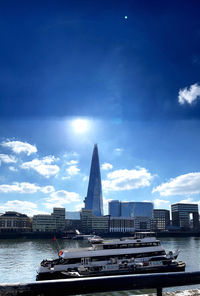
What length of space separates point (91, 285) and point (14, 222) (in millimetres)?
162062

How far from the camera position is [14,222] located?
14938cm

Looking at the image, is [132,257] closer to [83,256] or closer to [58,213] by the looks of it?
[83,256]

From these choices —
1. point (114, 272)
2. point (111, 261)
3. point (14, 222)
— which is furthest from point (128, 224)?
point (114, 272)

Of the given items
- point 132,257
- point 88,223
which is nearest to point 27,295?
point 132,257

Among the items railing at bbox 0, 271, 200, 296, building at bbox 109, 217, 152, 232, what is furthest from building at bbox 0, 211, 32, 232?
railing at bbox 0, 271, 200, 296

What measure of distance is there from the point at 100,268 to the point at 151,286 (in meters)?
31.0

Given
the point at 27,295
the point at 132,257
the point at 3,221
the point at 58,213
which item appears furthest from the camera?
the point at 58,213

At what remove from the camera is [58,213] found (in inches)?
6280

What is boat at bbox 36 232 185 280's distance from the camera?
28906 mm

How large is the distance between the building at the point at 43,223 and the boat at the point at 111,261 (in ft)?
414

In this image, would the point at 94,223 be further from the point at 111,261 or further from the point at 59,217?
the point at 111,261


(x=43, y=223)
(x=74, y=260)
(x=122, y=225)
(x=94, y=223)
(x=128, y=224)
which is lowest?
(x=122, y=225)

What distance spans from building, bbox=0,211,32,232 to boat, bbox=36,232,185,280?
123 meters

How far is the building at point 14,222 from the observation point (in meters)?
143
